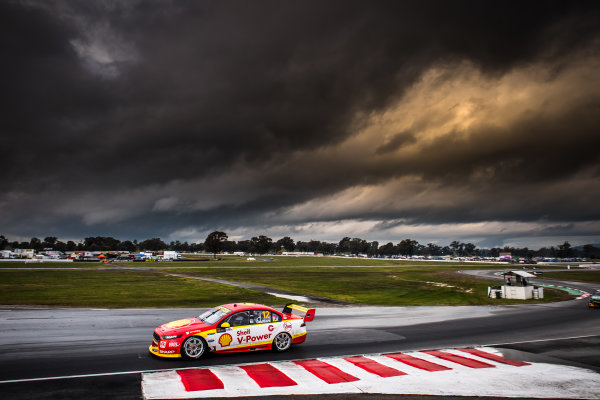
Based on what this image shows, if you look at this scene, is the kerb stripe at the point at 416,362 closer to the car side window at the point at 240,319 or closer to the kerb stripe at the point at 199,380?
the car side window at the point at 240,319

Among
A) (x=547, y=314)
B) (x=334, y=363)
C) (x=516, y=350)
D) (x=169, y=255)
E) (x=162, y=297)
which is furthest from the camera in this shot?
(x=169, y=255)

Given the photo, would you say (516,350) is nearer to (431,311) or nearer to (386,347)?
(386,347)

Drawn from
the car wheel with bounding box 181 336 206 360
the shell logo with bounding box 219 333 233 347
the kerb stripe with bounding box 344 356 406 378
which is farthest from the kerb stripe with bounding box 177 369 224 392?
the kerb stripe with bounding box 344 356 406 378

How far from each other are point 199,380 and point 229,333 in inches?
112

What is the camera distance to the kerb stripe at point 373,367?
1201 cm

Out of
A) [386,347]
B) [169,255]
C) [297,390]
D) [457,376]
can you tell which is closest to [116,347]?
[297,390]

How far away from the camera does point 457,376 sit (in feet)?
39.3

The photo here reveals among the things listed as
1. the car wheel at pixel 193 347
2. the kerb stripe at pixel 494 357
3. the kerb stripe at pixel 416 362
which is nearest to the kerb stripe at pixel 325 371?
the kerb stripe at pixel 416 362

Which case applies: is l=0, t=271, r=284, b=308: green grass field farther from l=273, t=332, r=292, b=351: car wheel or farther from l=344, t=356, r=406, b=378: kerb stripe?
l=344, t=356, r=406, b=378: kerb stripe

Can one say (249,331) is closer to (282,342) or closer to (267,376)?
(282,342)

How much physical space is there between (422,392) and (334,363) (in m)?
3.40

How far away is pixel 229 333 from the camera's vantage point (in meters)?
13.8

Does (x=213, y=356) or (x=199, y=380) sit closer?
(x=199, y=380)

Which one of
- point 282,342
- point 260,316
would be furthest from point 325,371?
point 260,316
